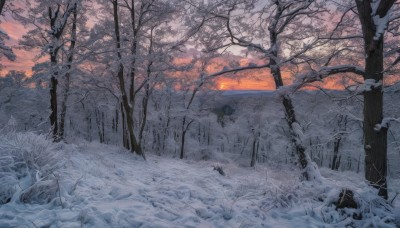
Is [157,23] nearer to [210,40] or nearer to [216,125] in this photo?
[210,40]

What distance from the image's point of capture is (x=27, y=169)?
4516mm

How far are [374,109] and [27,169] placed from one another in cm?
673

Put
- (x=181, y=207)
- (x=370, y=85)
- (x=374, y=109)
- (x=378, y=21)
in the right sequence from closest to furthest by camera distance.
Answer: (x=181, y=207) < (x=378, y=21) < (x=370, y=85) < (x=374, y=109)

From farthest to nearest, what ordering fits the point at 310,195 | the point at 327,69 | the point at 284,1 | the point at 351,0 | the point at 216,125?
the point at 216,125, the point at 284,1, the point at 351,0, the point at 327,69, the point at 310,195

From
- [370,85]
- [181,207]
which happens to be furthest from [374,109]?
[181,207]

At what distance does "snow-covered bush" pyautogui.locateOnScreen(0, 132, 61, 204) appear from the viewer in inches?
159

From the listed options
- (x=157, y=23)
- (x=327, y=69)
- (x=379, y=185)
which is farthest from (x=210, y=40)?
(x=157, y=23)

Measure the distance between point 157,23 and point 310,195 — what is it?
13078 mm

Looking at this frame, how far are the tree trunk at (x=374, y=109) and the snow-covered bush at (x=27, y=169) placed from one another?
606cm

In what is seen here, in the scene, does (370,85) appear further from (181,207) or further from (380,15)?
(181,207)

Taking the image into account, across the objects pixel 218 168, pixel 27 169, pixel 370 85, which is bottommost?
pixel 218 168

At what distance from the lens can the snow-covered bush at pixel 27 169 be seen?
159 inches

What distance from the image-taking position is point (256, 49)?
8.16 m

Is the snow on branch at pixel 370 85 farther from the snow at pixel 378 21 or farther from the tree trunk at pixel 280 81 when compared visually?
the tree trunk at pixel 280 81
